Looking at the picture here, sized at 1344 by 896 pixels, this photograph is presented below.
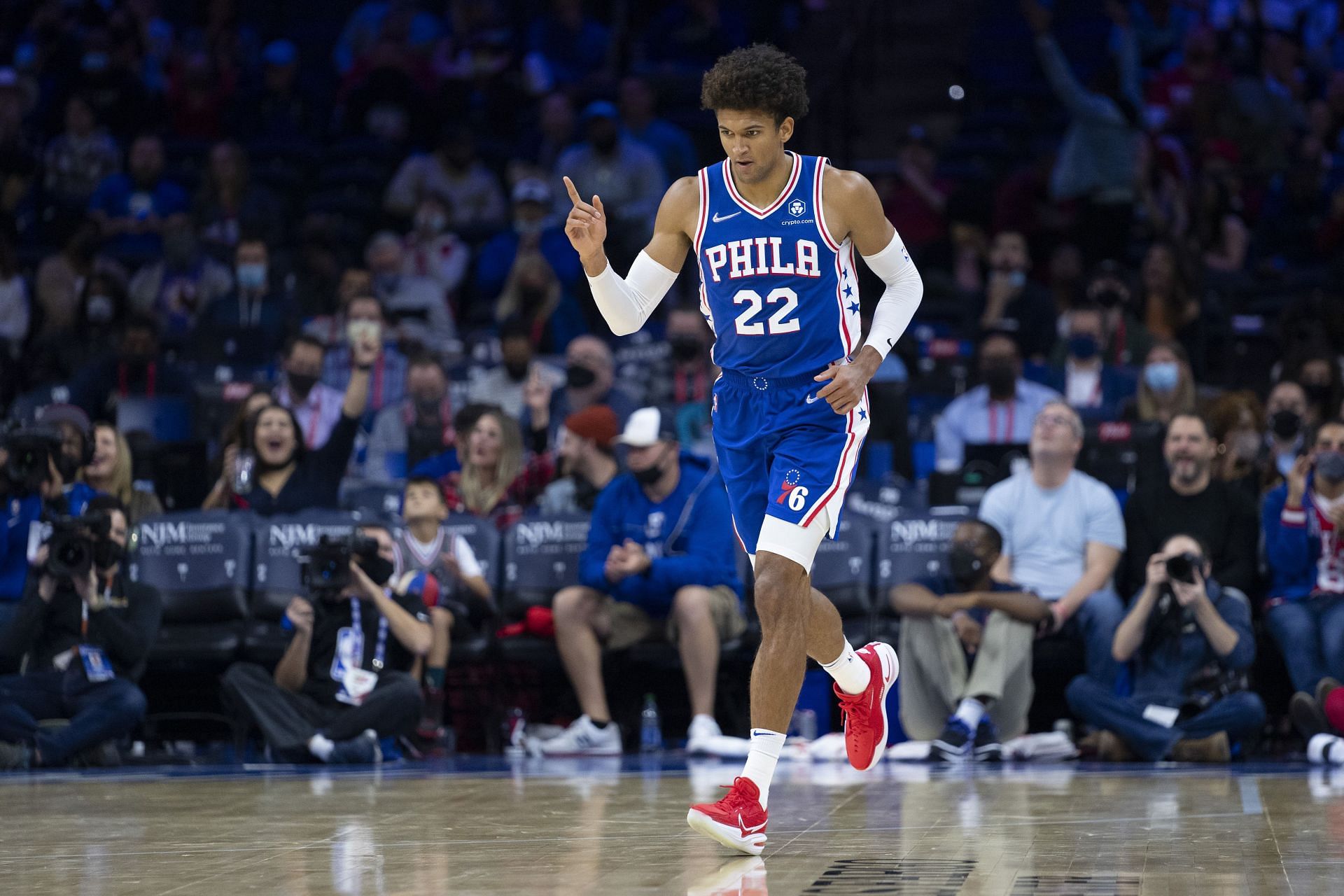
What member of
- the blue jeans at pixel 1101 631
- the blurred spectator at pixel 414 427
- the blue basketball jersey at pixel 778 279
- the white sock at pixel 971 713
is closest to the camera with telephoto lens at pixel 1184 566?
the blue jeans at pixel 1101 631

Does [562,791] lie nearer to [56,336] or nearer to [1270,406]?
[1270,406]

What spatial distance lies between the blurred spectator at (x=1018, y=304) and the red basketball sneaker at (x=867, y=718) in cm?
570

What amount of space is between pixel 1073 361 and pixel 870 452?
1424mm

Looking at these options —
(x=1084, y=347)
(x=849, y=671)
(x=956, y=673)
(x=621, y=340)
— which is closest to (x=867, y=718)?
(x=849, y=671)

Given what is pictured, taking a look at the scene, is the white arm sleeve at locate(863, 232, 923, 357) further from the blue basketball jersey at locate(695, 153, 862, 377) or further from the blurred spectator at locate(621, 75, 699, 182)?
the blurred spectator at locate(621, 75, 699, 182)

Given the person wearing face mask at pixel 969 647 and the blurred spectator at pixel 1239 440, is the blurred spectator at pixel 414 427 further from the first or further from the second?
the blurred spectator at pixel 1239 440

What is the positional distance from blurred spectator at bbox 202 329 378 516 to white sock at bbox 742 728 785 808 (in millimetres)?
4625

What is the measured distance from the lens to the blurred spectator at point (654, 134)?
44.7 ft

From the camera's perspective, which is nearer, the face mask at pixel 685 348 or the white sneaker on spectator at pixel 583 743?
the white sneaker on spectator at pixel 583 743

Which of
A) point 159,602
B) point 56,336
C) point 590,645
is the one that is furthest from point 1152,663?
point 56,336

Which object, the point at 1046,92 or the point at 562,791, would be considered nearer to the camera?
the point at 562,791

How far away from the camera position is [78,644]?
8180mm

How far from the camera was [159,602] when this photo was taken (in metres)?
8.38

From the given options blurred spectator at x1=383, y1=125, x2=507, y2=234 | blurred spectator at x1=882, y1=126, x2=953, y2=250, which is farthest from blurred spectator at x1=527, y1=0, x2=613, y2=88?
blurred spectator at x1=882, y1=126, x2=953, y2=250
